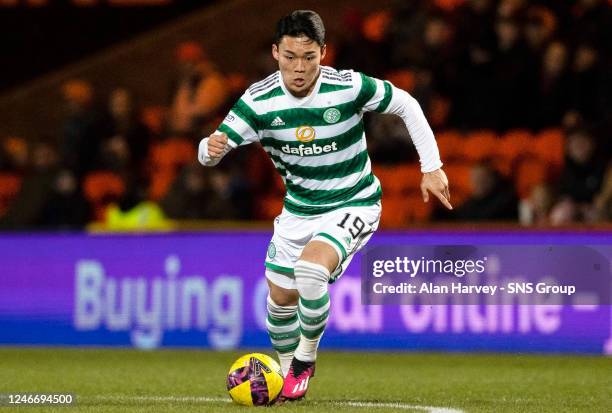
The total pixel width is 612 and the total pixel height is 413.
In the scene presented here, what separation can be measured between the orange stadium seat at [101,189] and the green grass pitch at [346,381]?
3.40 metres

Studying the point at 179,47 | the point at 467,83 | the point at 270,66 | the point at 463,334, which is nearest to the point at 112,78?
the point at 179,47

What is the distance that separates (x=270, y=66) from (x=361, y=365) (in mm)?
5656

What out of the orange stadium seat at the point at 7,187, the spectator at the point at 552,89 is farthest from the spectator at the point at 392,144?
the orange stadium seat at the point at 7,187

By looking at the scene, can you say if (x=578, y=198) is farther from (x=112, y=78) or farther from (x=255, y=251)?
(x=112, y=78)

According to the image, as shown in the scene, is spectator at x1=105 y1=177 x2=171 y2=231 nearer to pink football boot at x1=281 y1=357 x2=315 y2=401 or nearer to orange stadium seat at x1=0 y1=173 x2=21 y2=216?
orange stadium seat at x1=0 y1=173 x2=21 y2=216

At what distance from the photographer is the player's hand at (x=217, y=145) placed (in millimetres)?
6855

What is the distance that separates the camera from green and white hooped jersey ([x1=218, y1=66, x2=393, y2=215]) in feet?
23.1

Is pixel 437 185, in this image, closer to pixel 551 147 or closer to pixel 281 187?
pixel 551 147

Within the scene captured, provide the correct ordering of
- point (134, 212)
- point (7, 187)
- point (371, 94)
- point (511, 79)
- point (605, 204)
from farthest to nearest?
point (7, 187) → point (134, 212) → point (511, 79) → point (605, 204) → point (371, 94)

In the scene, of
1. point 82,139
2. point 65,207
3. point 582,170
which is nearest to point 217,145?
point 582,170

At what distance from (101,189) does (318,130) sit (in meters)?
8.41

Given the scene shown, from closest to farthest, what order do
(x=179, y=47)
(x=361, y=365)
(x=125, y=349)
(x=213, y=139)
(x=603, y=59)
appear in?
(x=213, y=139) → (x=361, y=365) → (x=125, y=349) → (x=603, y=59) → (x=179, y=47)

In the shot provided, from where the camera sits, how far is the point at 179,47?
17984 millimetres

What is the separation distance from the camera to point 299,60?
6.89 metres
